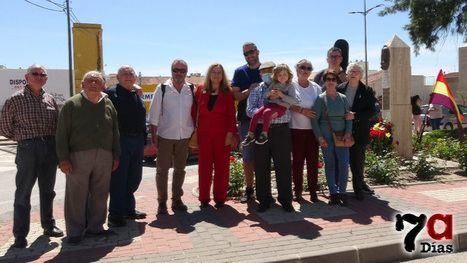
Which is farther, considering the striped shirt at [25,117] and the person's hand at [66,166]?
the striped shirt at [25,117]

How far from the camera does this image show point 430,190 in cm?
773

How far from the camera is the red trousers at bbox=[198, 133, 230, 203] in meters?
6.48

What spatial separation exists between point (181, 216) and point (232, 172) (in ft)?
5.22

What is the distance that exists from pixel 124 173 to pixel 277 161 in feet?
6.32

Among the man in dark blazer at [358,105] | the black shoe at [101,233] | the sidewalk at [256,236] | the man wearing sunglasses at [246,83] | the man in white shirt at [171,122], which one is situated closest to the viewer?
the sidewalk at [256,236]

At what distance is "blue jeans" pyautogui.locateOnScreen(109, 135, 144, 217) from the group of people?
12 mm

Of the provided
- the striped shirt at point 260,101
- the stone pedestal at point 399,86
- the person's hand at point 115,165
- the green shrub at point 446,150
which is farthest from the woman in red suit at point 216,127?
the green shrub at point 446,150

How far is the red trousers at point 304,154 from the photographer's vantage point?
661cm

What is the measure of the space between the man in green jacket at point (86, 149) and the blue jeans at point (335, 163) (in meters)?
2.77

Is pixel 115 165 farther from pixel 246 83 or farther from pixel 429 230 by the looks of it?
pixel 429 230

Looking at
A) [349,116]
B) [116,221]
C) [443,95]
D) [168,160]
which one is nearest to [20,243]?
[116,221]

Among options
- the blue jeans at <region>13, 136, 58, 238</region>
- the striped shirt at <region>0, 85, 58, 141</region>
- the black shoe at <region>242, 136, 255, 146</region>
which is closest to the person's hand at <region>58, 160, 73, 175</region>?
the blue jeans at <region>13, 136, 58, 238</region>

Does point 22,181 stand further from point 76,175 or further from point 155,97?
point 155,97

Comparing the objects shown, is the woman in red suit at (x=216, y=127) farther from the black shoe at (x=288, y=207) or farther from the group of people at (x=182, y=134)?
the black shoe at (x=288, y=207)
